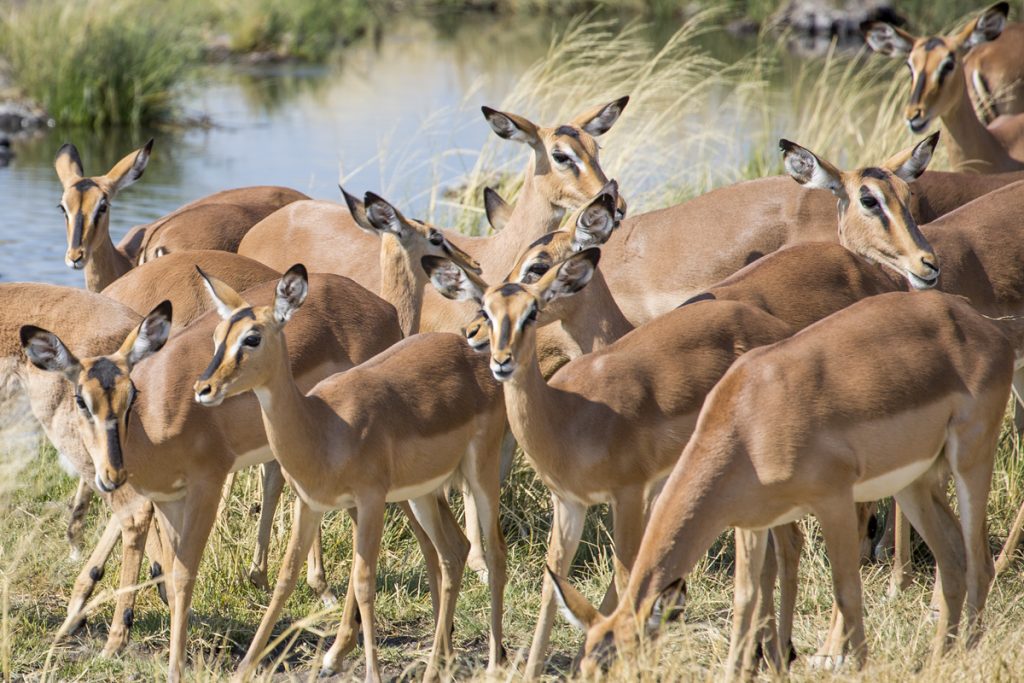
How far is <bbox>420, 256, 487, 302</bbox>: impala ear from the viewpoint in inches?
229

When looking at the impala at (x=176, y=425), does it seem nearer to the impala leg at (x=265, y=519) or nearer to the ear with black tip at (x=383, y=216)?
the impala leg at (x=265, y=519)

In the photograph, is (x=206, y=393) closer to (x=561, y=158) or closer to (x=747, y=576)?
(x=747, y=576)

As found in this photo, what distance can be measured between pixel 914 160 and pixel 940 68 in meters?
2.27

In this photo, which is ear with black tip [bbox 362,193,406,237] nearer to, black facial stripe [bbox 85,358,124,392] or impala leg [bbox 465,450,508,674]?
impala leg [bbox 465,450,508,674]

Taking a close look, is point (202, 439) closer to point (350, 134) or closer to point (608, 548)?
point (608, 548)

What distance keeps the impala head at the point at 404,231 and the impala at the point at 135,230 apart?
57.5 inches

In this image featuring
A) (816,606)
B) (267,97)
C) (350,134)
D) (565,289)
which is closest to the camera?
(565,289)

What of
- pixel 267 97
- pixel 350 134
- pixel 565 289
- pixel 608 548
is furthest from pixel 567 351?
pixel 267 97

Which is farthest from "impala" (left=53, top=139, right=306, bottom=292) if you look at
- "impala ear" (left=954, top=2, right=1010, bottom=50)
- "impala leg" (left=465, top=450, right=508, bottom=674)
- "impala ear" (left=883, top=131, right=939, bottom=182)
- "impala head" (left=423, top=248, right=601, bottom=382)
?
"impala ear" (left=954, top=2, right=1010, bottom=50)

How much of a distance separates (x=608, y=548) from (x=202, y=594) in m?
1.88

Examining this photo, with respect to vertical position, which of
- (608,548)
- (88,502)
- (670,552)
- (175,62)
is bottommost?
(175,62)

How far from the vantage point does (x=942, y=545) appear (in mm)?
5742

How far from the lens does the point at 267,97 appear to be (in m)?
22.2

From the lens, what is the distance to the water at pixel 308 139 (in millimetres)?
12750
